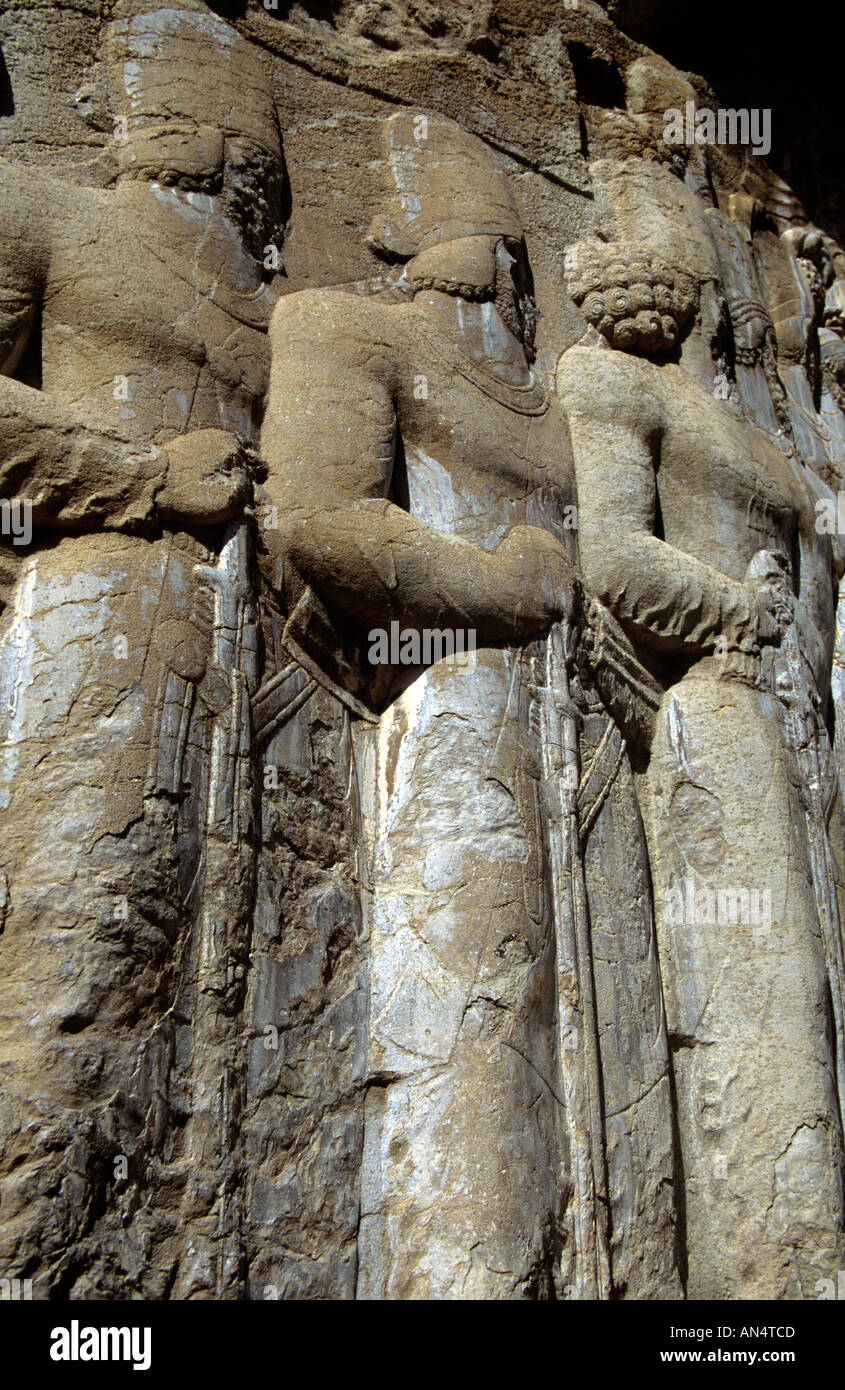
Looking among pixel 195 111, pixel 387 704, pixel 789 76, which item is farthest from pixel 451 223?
pixel 789 76

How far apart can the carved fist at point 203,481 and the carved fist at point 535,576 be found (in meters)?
1.00

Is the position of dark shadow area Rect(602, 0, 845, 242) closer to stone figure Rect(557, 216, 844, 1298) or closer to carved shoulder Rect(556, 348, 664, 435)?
stone figure Rect(557, 216, 844, 1298)

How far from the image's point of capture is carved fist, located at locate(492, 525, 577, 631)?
5230 millimetres

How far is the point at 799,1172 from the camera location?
5.11 meters

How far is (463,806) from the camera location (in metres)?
4.94

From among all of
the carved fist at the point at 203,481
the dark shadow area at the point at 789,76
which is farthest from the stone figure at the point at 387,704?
the dark shadow area at the point at 789,76

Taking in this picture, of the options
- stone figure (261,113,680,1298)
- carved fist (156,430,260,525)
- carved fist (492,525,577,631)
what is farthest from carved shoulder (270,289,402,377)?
carved fist (492,525,577,631)

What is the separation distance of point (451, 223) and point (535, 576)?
1.79m

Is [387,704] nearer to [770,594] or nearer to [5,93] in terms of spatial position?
[770,594]

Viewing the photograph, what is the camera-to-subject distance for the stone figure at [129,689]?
12.8ft

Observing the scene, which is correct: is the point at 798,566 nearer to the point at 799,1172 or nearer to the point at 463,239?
the point at 463,239

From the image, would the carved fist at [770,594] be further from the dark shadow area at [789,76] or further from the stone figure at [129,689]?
the dark shadow area at [789,76]

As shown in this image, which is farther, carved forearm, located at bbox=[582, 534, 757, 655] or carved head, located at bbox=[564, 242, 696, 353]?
carved head, located at bbox=[564, 242, 696, 353]
